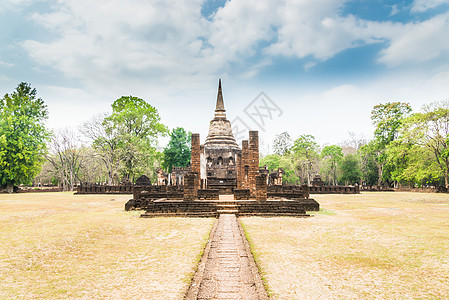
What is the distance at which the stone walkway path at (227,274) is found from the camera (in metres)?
3.63

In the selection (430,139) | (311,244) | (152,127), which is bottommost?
(311,244)

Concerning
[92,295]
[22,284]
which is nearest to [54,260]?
[22,284]

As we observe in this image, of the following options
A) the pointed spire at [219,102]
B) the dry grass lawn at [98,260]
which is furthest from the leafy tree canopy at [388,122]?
the dry grass lawn at [98,260]

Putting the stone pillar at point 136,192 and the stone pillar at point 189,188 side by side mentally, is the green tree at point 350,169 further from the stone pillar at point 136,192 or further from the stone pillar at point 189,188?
the stone pillar at point 136,192

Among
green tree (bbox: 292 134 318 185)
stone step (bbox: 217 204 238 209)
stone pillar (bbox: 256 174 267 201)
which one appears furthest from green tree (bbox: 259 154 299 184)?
stone step (bbox: 217 204 238 209)

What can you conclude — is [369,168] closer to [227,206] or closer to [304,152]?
[304,152]

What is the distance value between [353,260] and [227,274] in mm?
2490

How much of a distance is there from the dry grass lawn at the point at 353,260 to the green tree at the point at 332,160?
39.8 meters

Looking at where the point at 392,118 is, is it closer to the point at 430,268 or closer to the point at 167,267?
the point at 430,268

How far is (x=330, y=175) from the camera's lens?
5191 centimetres

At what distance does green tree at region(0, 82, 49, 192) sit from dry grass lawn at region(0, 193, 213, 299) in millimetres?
22715

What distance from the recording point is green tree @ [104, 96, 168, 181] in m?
32.1

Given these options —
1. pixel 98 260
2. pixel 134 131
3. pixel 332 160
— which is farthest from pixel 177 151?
pixel 98 260

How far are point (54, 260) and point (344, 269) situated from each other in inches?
205
